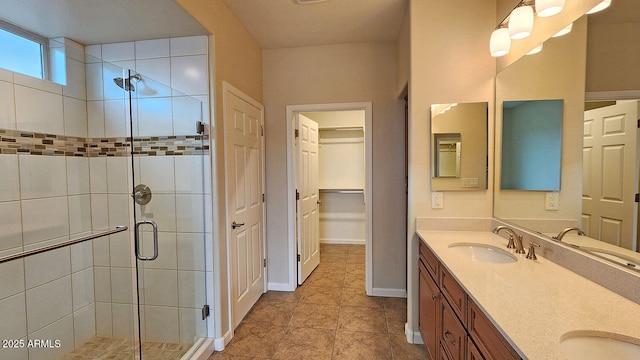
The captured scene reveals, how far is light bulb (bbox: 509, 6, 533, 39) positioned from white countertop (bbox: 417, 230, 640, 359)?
1.29 meters

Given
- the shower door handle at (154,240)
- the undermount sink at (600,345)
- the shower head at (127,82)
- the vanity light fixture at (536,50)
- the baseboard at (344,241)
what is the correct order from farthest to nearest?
the baseboard at (344,241) < the shower head at (127,82) < the shower door handle at (154,240) < the vanity light fixture at (536,50) < the undermount sink at (600,345)

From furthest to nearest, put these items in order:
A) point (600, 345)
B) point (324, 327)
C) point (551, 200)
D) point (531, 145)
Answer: point (324, 327), point (531, 145), point (551, 200), point (600, 345)

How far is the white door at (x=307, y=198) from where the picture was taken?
302 cm

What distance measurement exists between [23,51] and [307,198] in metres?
2.62

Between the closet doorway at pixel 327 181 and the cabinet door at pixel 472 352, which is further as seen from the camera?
the closet doorway at pixel 327 181

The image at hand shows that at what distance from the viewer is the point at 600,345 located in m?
0.78

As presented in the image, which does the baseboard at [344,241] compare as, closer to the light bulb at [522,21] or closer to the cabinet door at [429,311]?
the cabinet door at [429,311]

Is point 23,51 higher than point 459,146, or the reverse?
point 23,51

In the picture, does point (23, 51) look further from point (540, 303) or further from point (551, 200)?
point (551, 200)

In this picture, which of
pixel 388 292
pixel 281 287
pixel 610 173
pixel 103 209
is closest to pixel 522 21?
pixel 610 173

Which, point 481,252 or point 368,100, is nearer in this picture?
point 481,252

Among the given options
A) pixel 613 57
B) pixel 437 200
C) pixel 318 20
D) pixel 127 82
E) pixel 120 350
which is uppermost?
pixel 318 20

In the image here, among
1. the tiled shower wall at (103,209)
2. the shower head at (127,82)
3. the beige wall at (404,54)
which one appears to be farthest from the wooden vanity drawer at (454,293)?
the shower head at (127,82)

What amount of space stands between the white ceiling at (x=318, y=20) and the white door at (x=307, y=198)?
83 centimetres
